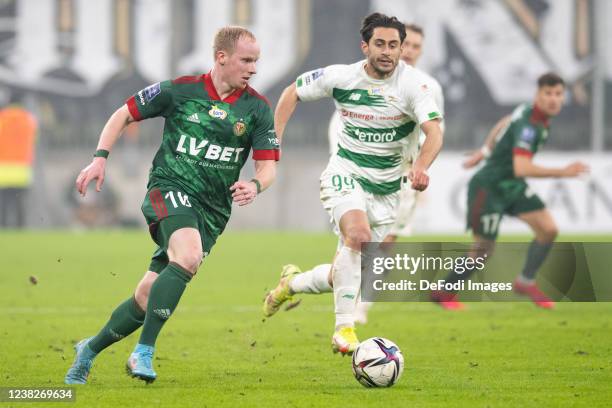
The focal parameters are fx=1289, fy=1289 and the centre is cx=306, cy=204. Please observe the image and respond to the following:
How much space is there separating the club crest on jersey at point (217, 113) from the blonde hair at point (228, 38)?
0.31m

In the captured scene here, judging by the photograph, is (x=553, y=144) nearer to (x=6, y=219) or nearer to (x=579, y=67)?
(x=579, y=67)

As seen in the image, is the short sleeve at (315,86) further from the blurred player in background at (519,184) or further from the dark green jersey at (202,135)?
the blurred player in background at (519,184)

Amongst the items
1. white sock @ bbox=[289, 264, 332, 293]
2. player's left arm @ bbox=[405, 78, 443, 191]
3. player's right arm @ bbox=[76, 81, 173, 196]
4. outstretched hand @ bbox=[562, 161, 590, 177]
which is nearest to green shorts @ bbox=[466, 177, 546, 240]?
outstretched hand @ bbox=[562, 161, 590, 177]

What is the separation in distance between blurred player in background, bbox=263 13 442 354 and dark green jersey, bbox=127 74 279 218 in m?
0.95

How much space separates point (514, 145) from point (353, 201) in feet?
15.4

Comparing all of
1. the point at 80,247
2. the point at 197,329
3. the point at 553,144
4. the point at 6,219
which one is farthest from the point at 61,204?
the point at 197,329

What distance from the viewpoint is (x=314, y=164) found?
30.5 meters

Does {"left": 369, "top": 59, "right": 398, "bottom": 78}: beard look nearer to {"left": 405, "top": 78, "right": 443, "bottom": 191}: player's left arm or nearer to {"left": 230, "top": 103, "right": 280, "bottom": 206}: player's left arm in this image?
{"left": 405, "top": 78, "right": 443, "bottom": 191}: player's left arm

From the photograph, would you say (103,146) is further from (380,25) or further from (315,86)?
(380,25)

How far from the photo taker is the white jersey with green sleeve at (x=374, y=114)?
8.73m

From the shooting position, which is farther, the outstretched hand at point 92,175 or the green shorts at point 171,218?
the green shorts at point 171,218

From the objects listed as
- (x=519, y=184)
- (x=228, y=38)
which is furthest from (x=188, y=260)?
(x=519, y=184)

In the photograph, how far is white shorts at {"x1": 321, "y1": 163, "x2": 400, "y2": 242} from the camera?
29.2ft

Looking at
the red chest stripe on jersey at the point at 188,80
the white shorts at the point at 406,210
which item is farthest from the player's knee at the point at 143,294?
the white shorts at the point at 406,210
